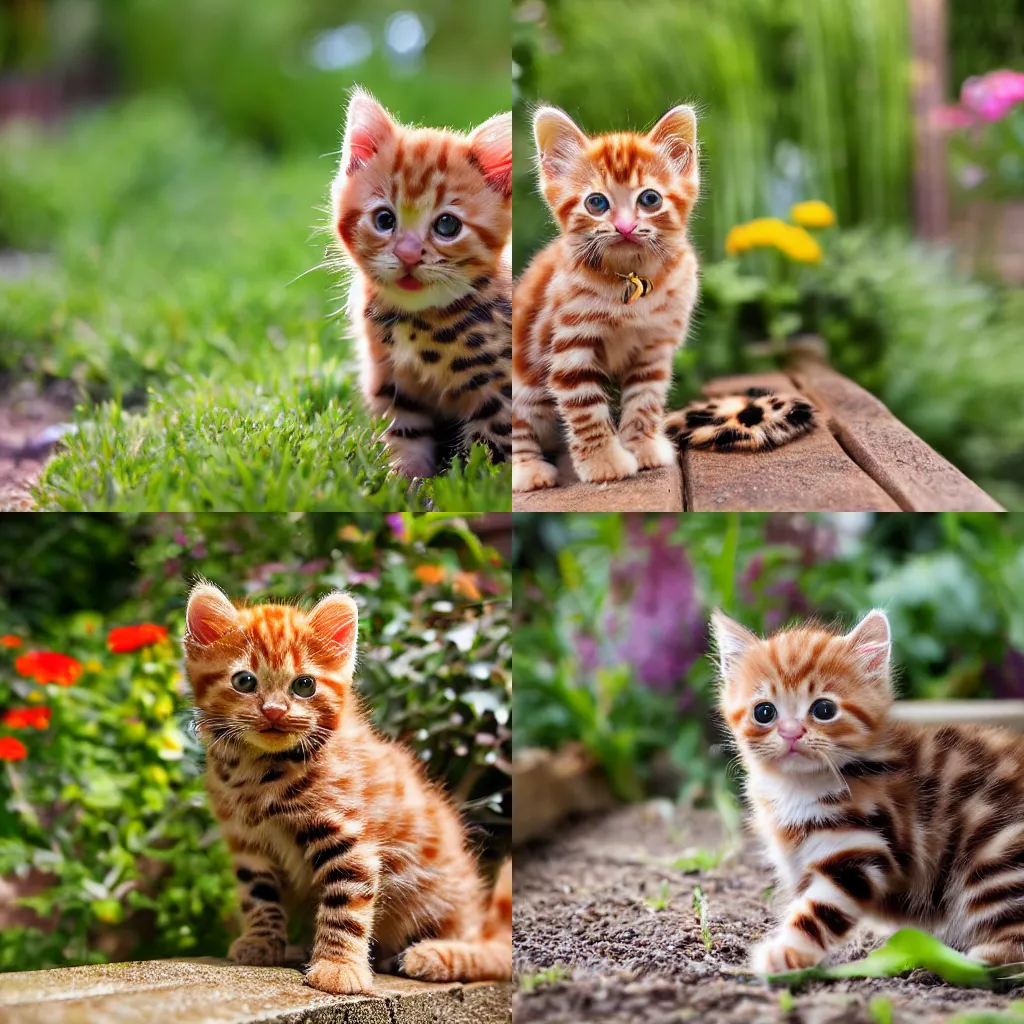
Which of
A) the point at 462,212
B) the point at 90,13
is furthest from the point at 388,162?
the point at 90,13

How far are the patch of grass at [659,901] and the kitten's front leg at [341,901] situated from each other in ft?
1.78

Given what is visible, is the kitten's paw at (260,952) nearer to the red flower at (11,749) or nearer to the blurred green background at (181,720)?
the blurred green background at (181,720)

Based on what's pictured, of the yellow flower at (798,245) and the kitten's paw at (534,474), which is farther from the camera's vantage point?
the yellow flower at (798,245)

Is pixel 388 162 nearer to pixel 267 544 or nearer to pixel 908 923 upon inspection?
pixel 267 544

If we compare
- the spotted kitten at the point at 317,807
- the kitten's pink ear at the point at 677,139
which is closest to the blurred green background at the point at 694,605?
the spotted kitten at the point at 317,807

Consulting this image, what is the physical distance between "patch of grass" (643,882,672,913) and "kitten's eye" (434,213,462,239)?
1.24 metres

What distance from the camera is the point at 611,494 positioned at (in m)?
1.77

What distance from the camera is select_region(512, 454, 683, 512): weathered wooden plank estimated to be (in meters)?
1.78

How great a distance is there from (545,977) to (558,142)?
1312mm

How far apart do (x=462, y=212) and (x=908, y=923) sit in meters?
1.30

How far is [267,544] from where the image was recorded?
6.61ft

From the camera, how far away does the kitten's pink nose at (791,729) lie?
1.59 metres

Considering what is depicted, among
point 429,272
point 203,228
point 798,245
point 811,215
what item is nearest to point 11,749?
point 429,272

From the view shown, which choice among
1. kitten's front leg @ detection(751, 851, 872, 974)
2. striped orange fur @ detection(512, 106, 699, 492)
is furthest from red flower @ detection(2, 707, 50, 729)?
kitten's front leg @ detection(751, 851, 872, 974)
